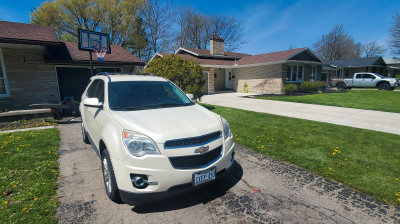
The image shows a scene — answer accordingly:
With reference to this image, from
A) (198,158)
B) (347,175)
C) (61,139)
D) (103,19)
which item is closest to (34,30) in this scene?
(61,139)

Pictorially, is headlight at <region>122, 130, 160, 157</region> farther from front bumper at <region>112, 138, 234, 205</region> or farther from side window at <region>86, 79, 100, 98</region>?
side window at <region>86, 79, 100, 98</region>

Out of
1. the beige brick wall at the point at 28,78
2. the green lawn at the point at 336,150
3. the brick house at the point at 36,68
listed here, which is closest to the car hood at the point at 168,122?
the green lawn at the point at 336,150

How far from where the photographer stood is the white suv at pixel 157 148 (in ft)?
7.64

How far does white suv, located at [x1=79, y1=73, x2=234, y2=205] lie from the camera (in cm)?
233

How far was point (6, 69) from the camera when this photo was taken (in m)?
8.76

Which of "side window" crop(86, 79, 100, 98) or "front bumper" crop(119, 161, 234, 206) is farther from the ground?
"side window" crop(86, 79, 100, 98)

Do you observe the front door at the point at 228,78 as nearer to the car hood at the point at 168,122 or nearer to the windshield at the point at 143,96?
the windshield at the point at 143,96

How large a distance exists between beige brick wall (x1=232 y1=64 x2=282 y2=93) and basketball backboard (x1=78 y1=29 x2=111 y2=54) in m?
14.7

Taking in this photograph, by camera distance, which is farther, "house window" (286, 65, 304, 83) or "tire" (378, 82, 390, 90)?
"tire" (378, 82, 390, 90)

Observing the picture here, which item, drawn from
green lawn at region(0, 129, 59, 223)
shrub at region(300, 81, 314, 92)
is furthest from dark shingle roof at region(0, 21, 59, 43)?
shrub at region(300, 81, 314, 92)

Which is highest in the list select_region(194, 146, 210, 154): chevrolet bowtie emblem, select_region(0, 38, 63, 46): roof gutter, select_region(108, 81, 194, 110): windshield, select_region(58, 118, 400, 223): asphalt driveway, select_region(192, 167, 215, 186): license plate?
select_region(0, 38, 63, 46): roof gutter

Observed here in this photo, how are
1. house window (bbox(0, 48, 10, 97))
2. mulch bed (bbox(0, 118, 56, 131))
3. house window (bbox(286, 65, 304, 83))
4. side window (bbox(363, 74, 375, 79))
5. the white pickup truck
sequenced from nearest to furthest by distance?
mulch bed (bbox(0, 118, 56, 131))
house window (bbox(0, 48, 10, 97))
house window (bbox(286, 65, 304, 83))
the white pickup truck
side window (bbox(363, 74, 375, 79))

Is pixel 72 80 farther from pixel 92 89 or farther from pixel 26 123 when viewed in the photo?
pixel 92 89

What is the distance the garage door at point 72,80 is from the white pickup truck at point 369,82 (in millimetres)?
26294
